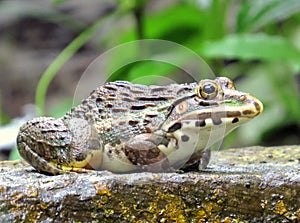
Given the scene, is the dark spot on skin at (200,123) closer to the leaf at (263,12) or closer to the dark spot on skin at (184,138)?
the dark spot on skin at (184,138)

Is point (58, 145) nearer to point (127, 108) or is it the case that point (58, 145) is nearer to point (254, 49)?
point (127, 108)

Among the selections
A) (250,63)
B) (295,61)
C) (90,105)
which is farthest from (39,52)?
(90,105)

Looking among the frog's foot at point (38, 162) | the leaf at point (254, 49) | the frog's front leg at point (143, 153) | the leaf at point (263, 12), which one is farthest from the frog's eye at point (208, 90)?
the leaf at point (263, 12)

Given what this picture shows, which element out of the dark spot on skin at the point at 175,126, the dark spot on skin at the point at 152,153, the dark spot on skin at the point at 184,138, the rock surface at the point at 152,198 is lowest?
the rock surface at the point at 152,198

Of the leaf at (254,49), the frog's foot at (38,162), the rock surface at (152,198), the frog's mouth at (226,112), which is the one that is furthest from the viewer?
the leaf at (254,49)

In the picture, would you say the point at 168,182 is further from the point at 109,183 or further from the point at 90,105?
the point at 90,105

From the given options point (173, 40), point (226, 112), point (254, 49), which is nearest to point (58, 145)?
point (226, 112)
